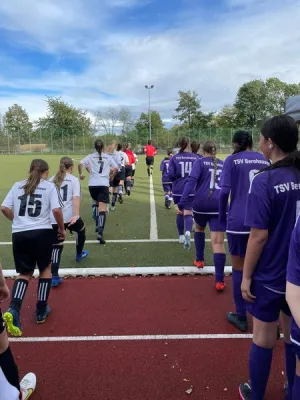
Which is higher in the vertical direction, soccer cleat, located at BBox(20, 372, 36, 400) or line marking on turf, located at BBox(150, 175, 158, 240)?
line marking on turf, located at BBox(150, 175, 158, 240)

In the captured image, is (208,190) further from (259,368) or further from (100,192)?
(100,192)

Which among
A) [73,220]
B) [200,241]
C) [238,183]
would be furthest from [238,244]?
[73,220]

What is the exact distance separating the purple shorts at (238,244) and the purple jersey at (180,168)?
299cm

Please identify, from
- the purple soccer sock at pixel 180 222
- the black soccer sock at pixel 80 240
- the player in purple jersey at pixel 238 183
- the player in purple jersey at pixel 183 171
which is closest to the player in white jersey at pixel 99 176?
the black soccer sock at pixel 80 240

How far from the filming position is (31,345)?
357cm

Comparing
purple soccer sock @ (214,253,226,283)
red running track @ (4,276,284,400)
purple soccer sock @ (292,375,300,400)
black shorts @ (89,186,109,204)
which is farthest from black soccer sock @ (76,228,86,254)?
purple soccer sock @ (292,375,300,400)

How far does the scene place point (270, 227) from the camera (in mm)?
2266

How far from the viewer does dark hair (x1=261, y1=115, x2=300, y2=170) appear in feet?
7.23

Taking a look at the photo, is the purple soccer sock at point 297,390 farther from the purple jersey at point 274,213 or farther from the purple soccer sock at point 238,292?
the purple soccer sock at point 238,292

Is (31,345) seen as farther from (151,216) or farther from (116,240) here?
(151,216)

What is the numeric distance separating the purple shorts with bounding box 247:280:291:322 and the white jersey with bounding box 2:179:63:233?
2379mm

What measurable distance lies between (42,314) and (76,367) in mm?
1002

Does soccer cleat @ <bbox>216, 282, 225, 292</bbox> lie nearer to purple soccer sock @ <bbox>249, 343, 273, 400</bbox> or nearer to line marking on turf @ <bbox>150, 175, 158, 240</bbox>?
purple soccer sock @ <bbox>249, 343, 273, 400</bbox>

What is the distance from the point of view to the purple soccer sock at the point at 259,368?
240 cm
